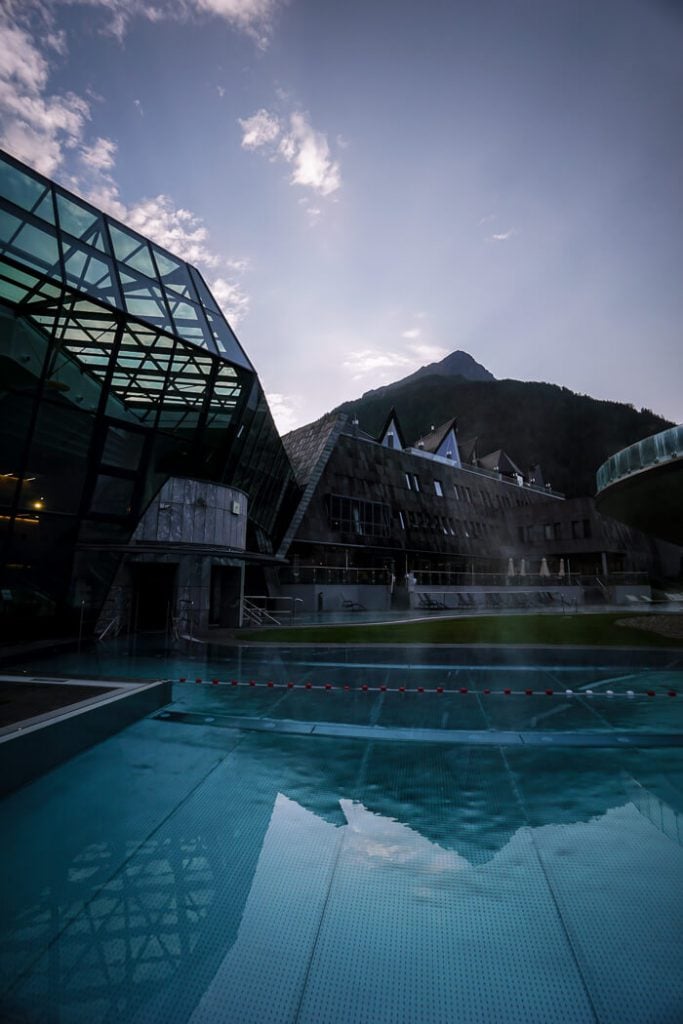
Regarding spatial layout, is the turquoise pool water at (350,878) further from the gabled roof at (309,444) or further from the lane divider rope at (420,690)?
the gabled roof at (309,444)

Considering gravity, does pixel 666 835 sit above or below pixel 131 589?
below

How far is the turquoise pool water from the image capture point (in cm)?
295

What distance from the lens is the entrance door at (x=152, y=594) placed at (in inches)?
872

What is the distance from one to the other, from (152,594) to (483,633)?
1533 cm

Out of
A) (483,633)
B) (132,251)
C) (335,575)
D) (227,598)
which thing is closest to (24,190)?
(132,251)

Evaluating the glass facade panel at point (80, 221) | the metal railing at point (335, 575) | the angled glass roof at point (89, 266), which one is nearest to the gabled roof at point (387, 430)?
the metal railing at point (335, 575)

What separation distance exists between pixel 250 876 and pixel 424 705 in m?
5.98

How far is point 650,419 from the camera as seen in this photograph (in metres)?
154

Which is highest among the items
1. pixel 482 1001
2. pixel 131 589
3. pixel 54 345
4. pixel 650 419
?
pixel 650 419

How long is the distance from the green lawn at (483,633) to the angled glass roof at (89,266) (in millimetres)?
10502

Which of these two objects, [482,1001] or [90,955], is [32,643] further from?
[482,1001]

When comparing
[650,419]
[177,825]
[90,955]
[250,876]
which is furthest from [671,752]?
[650,419]

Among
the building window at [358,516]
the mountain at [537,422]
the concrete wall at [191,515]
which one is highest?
the mountain at [537,422]

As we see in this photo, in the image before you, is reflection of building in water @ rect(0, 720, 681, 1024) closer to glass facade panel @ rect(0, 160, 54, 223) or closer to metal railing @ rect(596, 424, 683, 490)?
metal railing @ rect(596, 424, 683, 490)
